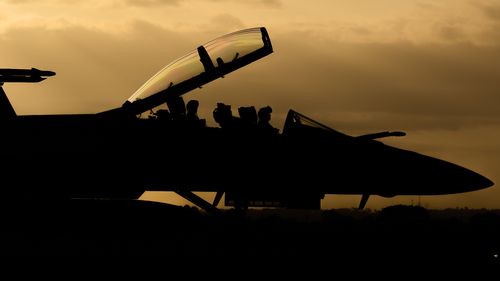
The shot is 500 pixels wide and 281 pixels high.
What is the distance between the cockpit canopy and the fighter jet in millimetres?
120

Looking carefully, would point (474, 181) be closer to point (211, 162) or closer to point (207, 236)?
point (211, 162)

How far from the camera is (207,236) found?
12945 millimetres

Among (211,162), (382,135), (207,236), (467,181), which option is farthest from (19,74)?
(467,181)

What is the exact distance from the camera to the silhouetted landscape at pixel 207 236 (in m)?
11.3

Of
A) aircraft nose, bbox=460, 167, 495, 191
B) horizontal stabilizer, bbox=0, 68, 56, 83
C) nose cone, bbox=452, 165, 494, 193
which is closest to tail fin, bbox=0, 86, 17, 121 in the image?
horizontal stabilizer, bbox=0, 68, 56, 83

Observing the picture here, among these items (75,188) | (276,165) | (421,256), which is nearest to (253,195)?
(276,165)

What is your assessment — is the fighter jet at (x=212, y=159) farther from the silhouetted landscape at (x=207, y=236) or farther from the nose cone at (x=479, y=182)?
the silhouetted landscape at (x=207, y=236)

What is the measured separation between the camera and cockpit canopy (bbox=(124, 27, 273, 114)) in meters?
13.5

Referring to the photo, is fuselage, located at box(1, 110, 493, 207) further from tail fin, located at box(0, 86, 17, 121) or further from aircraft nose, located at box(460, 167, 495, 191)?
tail fin, located at box(0, 86, 17, 121)

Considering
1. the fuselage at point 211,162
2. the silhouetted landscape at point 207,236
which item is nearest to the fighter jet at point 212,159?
the fuselage at point 211,162

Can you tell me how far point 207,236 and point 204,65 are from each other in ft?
9.13

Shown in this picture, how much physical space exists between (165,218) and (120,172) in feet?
5.35

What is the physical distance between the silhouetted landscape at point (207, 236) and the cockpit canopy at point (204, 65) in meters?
1.84

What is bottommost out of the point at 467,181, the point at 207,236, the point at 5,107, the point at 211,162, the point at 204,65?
the point at 207,236
